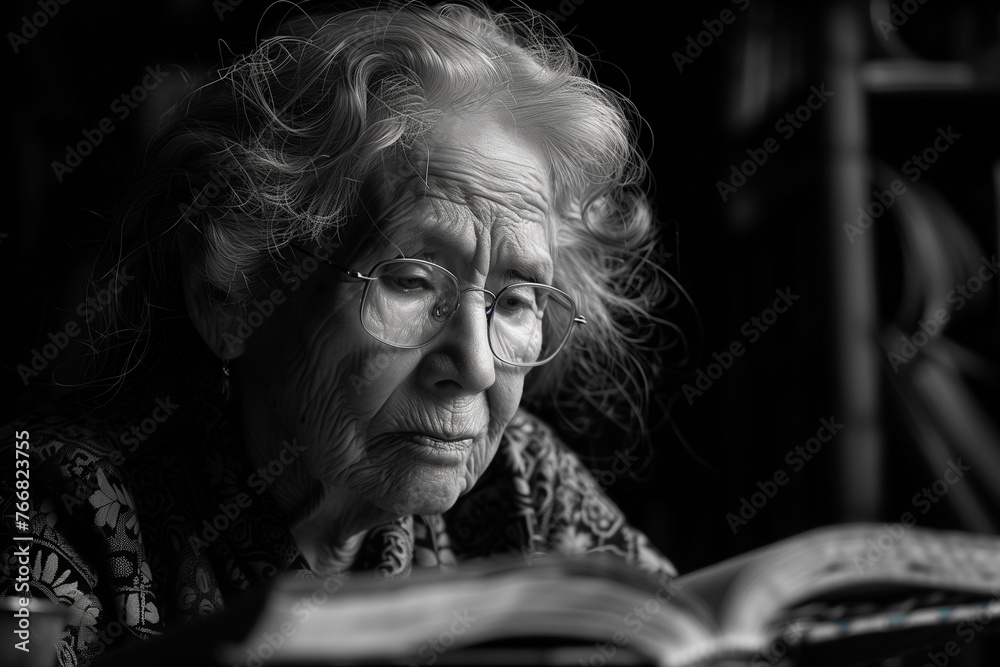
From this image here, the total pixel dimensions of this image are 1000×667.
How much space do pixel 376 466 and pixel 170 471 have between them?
279mm

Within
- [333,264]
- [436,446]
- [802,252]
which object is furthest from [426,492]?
[802,252]

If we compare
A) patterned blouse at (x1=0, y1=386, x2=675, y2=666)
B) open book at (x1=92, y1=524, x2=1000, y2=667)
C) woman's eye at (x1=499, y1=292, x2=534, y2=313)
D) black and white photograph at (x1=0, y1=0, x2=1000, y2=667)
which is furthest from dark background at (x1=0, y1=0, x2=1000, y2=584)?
open book at (x1=92, y1=524, x2=1000, y2=667)

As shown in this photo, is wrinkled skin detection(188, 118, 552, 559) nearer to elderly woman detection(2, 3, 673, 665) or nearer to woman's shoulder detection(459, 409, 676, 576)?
elderly woman detection(2, 3, 673, 665)

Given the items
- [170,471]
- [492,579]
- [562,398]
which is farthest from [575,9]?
[492,579]

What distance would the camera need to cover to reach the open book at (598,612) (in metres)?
0.63

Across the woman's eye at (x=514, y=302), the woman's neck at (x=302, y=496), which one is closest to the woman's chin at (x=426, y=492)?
the woman's neck at (x=302, y=496)

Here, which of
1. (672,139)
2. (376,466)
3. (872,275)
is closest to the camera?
(376,466)

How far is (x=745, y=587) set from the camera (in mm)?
773

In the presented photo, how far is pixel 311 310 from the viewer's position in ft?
4.11

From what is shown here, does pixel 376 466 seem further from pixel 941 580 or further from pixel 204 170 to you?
pixel 941 580

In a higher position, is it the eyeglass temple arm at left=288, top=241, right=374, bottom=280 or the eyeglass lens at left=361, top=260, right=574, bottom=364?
the eyeglass temple arm at left=288, top=241, right=374, bottom=280

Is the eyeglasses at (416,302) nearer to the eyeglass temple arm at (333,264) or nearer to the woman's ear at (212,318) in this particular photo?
the eyeglass temple arm at (333,264)

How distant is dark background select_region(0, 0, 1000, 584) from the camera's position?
1.96 m

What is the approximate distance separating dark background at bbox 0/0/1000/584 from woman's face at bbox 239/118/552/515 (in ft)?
2.22
